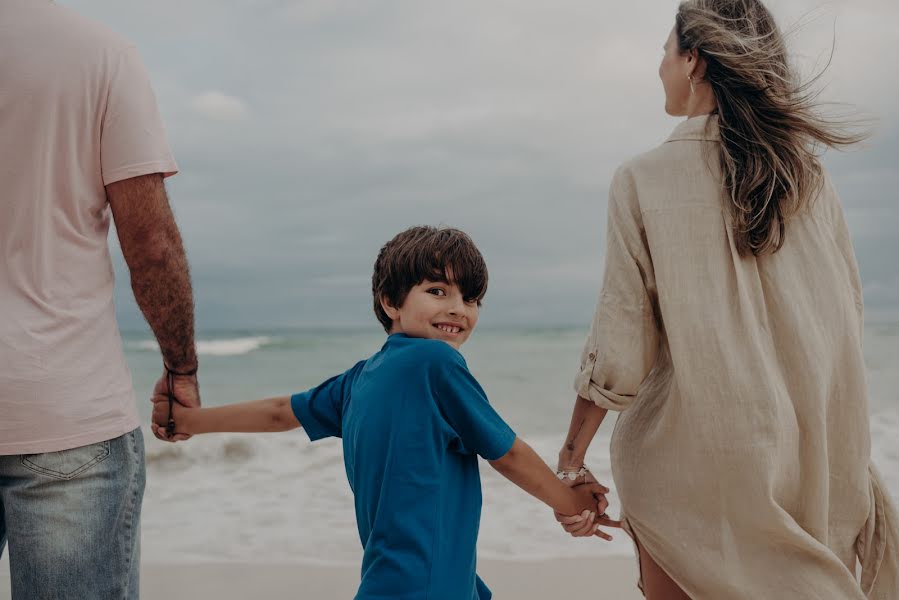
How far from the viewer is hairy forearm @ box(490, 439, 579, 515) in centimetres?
202

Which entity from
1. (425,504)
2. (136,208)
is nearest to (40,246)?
(136,208)

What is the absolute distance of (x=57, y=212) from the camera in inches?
68.7

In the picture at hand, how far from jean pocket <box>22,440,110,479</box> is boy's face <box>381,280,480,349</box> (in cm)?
77

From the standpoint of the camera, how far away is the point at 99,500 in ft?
5.65

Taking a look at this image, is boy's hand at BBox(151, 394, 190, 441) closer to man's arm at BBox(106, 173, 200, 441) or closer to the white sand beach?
man's arm at BBox(106, 173, 200, 441)

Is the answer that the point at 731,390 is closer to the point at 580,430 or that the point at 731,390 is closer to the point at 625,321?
the point at 625,321

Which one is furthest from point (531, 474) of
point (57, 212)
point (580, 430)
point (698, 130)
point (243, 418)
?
point (57, 212)

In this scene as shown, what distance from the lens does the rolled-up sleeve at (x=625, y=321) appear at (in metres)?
2.08

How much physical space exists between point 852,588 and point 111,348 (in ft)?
5.84

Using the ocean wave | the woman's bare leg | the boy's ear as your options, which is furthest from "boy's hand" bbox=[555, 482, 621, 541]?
the ocean wave

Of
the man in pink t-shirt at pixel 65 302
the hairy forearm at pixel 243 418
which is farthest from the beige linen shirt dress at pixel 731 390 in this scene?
the man in pink t-shirt at pixel 65 302

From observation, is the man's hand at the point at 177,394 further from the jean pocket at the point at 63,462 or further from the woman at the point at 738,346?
the woman at the point at 738,346

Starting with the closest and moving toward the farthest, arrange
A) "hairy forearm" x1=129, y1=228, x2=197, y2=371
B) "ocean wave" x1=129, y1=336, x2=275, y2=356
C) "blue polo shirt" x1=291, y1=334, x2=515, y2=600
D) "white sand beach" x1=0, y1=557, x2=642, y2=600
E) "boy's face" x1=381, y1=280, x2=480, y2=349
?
"blue polo shirt" x1=291, y1=334, x2=515, y2=600, "hairy forearm" x1=129, y1=228, x2=197, y2=371, "boy's face" x1=381, y1=280, x2=480, y2=349, "white sand beach" x1=0, y1=557, x2=642, y2=600, "ocean wave" x1=129, y1=336, x2=275, y2=356

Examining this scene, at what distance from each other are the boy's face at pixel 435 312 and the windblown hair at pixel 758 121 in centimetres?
69
